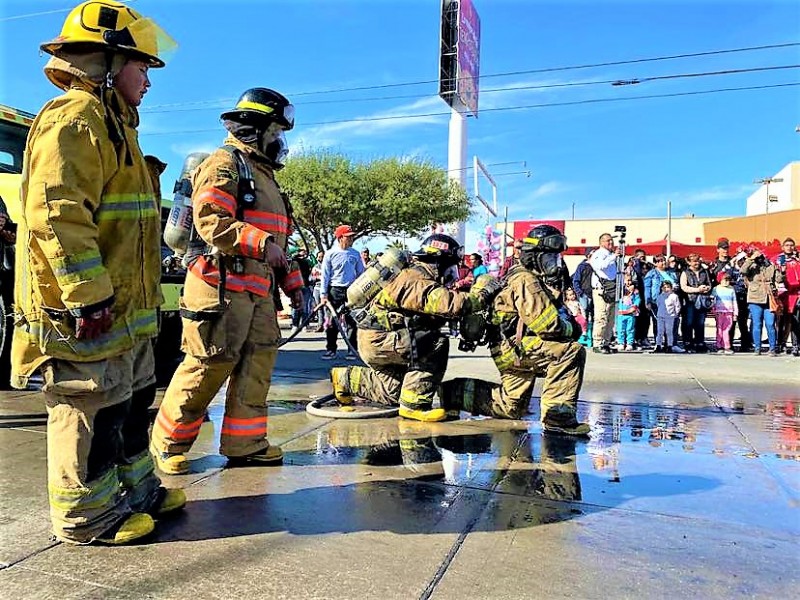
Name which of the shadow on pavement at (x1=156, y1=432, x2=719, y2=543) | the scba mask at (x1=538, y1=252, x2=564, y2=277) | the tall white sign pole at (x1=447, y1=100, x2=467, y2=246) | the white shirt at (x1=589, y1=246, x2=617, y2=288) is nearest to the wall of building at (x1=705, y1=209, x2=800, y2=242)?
the tall white sign pole at (x1=447, y1=100, x2=467, y2=246)

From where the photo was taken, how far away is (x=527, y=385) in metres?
5.14

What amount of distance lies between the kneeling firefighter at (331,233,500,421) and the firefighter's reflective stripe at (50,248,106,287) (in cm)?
279

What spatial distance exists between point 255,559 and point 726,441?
3703mm

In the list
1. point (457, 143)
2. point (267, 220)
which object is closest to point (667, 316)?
point (267, 220)

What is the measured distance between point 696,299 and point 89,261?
36.5ft

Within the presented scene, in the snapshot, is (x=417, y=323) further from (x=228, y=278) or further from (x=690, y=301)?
(x=690, y=301)

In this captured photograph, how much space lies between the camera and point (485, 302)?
5.11 m

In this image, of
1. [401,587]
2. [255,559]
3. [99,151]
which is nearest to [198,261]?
[99,151]

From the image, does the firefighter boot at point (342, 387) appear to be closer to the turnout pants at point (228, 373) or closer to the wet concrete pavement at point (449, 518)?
the wet concrete pavement at point (449, 518)

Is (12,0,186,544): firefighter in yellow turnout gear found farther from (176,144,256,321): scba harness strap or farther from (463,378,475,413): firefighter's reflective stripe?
(463,378,475,413): firefighter's reflective stripe

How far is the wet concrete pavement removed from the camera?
7.95 feet

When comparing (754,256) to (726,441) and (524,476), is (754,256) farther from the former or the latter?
(524,476)

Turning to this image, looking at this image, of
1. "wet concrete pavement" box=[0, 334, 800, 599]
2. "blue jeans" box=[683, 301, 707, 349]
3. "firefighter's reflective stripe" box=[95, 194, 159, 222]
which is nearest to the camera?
"wet concrete pavement" box=[0, 334, 800, 599]

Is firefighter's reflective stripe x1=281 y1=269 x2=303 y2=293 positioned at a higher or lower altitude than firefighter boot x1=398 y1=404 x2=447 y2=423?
higher
